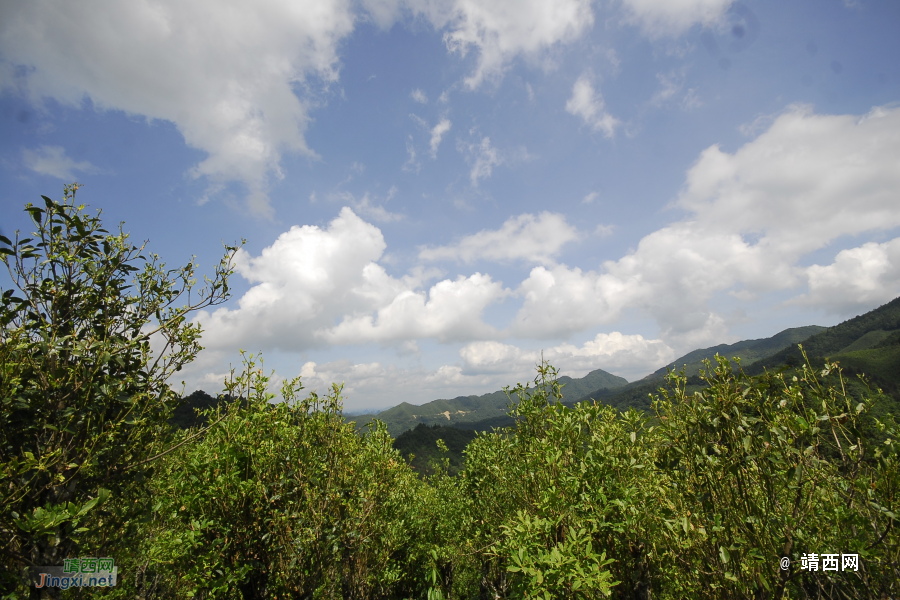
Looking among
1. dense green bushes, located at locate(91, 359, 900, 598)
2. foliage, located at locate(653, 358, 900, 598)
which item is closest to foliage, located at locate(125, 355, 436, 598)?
dense green bushes, located at locate(91, 359, 900, 598)

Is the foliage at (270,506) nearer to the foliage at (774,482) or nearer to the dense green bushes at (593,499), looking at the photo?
the dense green bushes at (593,499)

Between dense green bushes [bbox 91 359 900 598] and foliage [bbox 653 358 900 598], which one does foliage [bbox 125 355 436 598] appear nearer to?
dense green bushes [bbox 91 359 900 598]

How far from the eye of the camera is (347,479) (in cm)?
1026

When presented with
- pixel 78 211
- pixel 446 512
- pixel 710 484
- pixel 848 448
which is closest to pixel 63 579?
pixel 78 211

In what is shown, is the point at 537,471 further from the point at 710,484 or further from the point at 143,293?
the point at 143,293

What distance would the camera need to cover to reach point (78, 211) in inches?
254

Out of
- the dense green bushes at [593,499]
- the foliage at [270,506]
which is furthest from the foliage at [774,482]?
the foliage at [270,506]

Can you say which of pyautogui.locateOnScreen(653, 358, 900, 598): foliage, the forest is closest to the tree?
the forest

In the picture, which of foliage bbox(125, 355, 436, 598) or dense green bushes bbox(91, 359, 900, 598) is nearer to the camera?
dense green bushes bbox(91, 359, 900, 598)

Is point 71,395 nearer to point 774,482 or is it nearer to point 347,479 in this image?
point 347,479

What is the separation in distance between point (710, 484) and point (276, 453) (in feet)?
31.8

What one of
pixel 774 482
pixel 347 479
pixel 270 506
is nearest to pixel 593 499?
pixel 774 482

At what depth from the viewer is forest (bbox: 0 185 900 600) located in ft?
17.1

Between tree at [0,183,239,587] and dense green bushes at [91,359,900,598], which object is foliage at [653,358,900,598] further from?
tree at [0,183,239,587]
